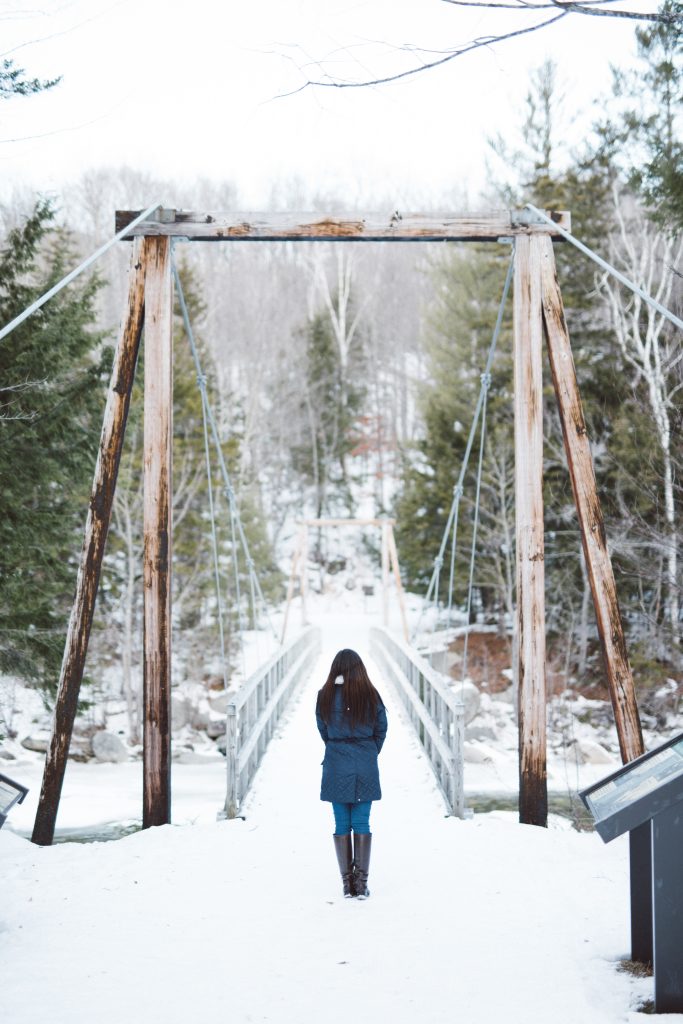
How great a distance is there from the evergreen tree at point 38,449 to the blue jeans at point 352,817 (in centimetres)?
532

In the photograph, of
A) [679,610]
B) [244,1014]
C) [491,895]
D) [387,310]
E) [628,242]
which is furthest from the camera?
[387,310]

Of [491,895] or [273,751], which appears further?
[273,751]

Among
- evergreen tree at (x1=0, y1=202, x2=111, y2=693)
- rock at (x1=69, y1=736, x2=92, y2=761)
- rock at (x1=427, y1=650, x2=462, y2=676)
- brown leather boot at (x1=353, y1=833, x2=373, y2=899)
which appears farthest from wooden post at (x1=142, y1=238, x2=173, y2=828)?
rock at (x1=427, y1=650, x2=462, y2=676)

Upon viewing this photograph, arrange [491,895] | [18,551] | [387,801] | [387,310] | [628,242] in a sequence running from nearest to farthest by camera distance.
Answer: [491,895], [387,801], [18,551], [628,242], [387,310]

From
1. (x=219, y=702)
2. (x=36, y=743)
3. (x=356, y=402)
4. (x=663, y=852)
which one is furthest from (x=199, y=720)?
(x=356, y=402)

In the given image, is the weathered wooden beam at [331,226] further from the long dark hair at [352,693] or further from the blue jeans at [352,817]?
the blue jeans at [352,817]

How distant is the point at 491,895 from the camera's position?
3.81 meters

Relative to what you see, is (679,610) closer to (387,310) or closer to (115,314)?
(115,314)

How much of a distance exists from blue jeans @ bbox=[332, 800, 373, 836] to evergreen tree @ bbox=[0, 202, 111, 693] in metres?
5.32

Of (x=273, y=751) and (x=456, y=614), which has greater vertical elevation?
(x=273, y=751)

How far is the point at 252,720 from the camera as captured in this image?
22.8ft

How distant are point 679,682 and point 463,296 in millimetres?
10384

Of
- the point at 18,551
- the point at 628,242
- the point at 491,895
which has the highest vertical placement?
the point at 628,242

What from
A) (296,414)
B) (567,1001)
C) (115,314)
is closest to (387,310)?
(296,414)
